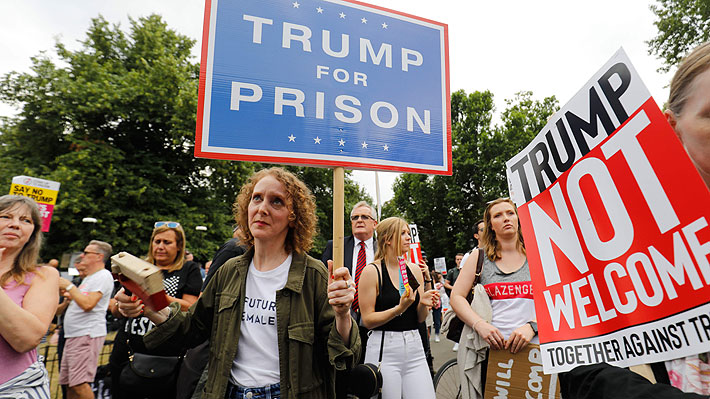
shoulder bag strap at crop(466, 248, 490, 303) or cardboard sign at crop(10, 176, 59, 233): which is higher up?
cardboard sign at crop(10, 176, 59, 233)

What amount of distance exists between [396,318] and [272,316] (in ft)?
4.98

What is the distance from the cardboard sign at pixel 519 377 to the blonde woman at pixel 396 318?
58 centimetres

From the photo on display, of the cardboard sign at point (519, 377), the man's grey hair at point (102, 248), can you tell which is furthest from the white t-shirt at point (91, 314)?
the cardboard sign at point (519, 377)

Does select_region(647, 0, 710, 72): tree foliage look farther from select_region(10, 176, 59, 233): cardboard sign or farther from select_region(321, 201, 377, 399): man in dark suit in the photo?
select_region(10, 176, 59, 233): cardboard sign

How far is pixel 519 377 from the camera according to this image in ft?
8.39

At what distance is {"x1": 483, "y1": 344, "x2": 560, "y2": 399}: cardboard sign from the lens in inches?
97.5

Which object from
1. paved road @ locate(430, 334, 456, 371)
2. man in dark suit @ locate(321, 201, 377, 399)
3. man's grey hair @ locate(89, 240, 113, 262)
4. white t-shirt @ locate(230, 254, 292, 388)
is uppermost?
man's grey hair @ locate(89, 240, 113, 262)

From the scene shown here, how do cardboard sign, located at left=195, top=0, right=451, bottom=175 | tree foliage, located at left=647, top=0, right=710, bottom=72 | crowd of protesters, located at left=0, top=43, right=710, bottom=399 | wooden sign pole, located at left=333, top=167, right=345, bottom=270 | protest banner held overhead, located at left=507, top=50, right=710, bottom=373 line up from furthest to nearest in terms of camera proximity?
tree foliage, located at left=647, top=0, right=710, bottom=72, cardboard sign, located at left=195, top=0, right=451, bottom=175, wooden sign pole, located at left=333, top=167, right=345, bottom=270, crowd of protesters, located at left=0, top=43, right=710, bottom=399, protest banner held overhead, located at left=507, top=50, right=710, bottom=373

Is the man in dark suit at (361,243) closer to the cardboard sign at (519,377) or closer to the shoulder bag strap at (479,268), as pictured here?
the shoulder bag strap at (479,268)

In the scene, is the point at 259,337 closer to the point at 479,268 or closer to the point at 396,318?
the point at 396,318

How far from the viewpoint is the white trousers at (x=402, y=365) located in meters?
2.94

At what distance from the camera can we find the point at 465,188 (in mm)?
24625

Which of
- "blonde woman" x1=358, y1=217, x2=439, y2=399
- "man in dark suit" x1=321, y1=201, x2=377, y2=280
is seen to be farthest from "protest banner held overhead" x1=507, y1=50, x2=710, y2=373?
"man in dark suit" x1=321, y1=201, x2=377, y2=280

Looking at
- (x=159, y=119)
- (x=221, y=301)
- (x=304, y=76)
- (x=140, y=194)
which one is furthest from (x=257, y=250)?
(x=159, y=119)
